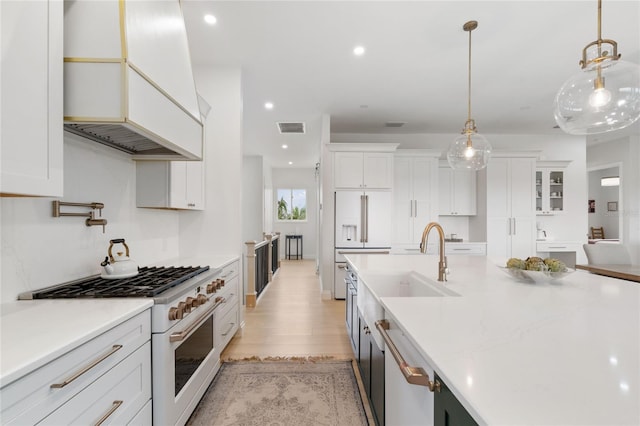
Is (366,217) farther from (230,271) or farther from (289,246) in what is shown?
(289,246)

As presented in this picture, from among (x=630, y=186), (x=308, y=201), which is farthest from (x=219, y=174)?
(x=630, y=186)

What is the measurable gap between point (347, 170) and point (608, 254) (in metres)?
3.45

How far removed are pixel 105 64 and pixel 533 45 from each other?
11.5 ft

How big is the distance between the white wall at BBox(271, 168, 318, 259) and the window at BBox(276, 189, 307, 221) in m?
0.13

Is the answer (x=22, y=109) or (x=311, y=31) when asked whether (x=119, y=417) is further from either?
(x=311, y=31)

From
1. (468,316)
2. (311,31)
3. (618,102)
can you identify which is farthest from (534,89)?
(468,316)

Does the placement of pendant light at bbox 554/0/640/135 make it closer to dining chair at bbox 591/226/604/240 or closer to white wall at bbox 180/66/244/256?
white wall at bbox 180/66/244/256

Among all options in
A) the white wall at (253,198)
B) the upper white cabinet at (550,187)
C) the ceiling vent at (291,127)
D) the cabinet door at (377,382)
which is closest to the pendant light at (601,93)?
the cabinet door at (377,382)

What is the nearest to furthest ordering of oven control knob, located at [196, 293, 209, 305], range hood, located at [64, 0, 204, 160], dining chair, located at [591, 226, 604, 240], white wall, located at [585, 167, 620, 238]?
range hood, located at [64, 0, 204, 160]
oven control knob, located at [196, 293, 209, 305]
dining chair, located at [591, 226, 604, 240]
white wall, located at [585, 167, 620, 238]

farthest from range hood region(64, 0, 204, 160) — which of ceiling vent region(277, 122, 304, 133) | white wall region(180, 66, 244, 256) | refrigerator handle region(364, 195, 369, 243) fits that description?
ceiling vent region(277, 122, 304, 133)

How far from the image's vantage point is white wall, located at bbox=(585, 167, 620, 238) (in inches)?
335

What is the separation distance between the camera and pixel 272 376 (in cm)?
231

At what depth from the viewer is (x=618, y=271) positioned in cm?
293

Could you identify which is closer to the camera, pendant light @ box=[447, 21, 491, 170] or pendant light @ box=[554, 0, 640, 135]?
pendant light @ box=[554, 0, 640, 135]
